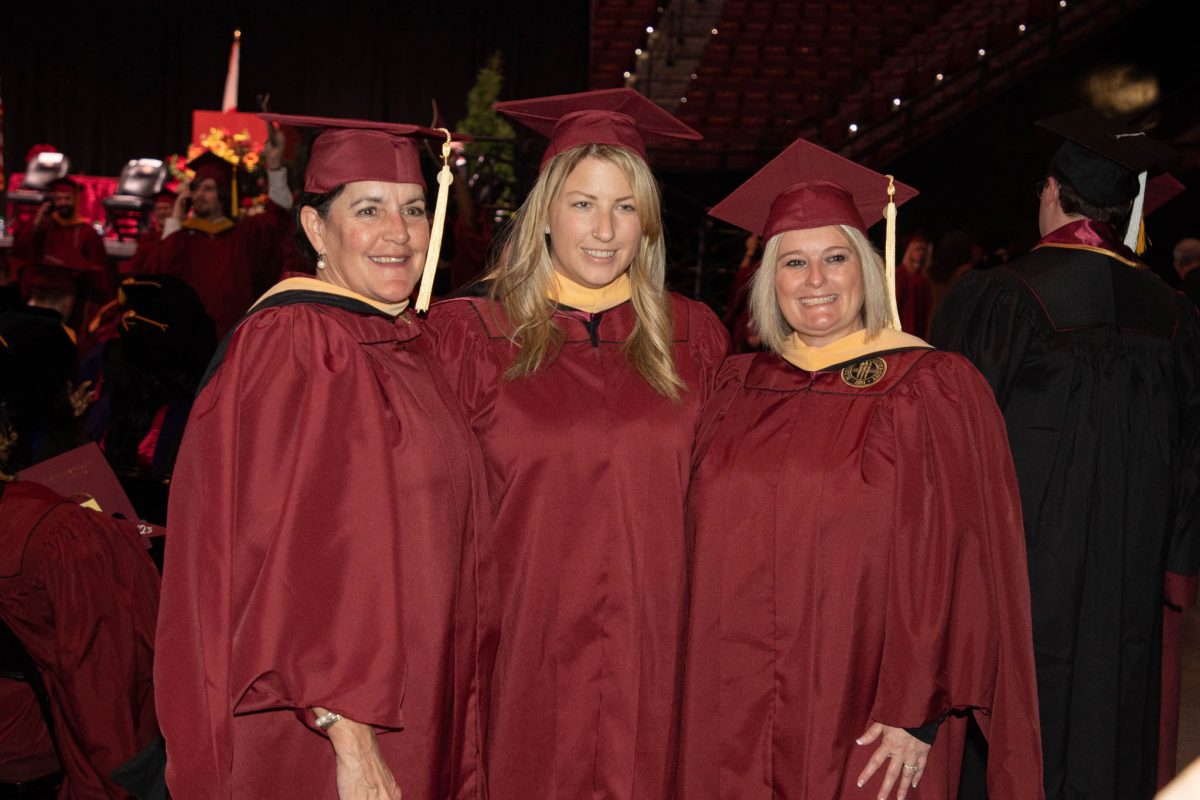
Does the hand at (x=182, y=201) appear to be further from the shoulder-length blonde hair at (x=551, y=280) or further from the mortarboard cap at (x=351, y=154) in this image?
the mortarboard cap at (x=351, y=154)

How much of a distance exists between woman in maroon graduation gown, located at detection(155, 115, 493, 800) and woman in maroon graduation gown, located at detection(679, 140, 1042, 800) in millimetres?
712

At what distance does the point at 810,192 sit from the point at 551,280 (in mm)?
691

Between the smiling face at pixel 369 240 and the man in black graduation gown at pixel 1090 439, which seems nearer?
the smiling face at pixel 369 240

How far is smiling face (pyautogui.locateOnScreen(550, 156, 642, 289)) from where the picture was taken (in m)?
2.96

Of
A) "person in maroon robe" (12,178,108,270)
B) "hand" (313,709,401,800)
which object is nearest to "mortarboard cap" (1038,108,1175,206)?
"hand" (313,709,401,800)

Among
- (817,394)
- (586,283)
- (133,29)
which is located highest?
(133,29)

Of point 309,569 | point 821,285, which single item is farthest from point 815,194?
point 309,569

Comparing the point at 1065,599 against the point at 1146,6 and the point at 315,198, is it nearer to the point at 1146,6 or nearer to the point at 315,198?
the point at 315,198

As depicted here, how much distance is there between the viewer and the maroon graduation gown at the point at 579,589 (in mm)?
2799

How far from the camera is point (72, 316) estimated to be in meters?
6.71

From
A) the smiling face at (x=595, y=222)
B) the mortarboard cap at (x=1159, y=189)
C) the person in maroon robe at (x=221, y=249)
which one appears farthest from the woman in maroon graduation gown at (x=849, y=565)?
the person in maroon robe at (x=221, y=249)

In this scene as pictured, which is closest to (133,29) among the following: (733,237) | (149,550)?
(733,237)

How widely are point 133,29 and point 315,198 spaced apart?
2119 cm

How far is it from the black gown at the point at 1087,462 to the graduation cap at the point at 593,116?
121 cm
